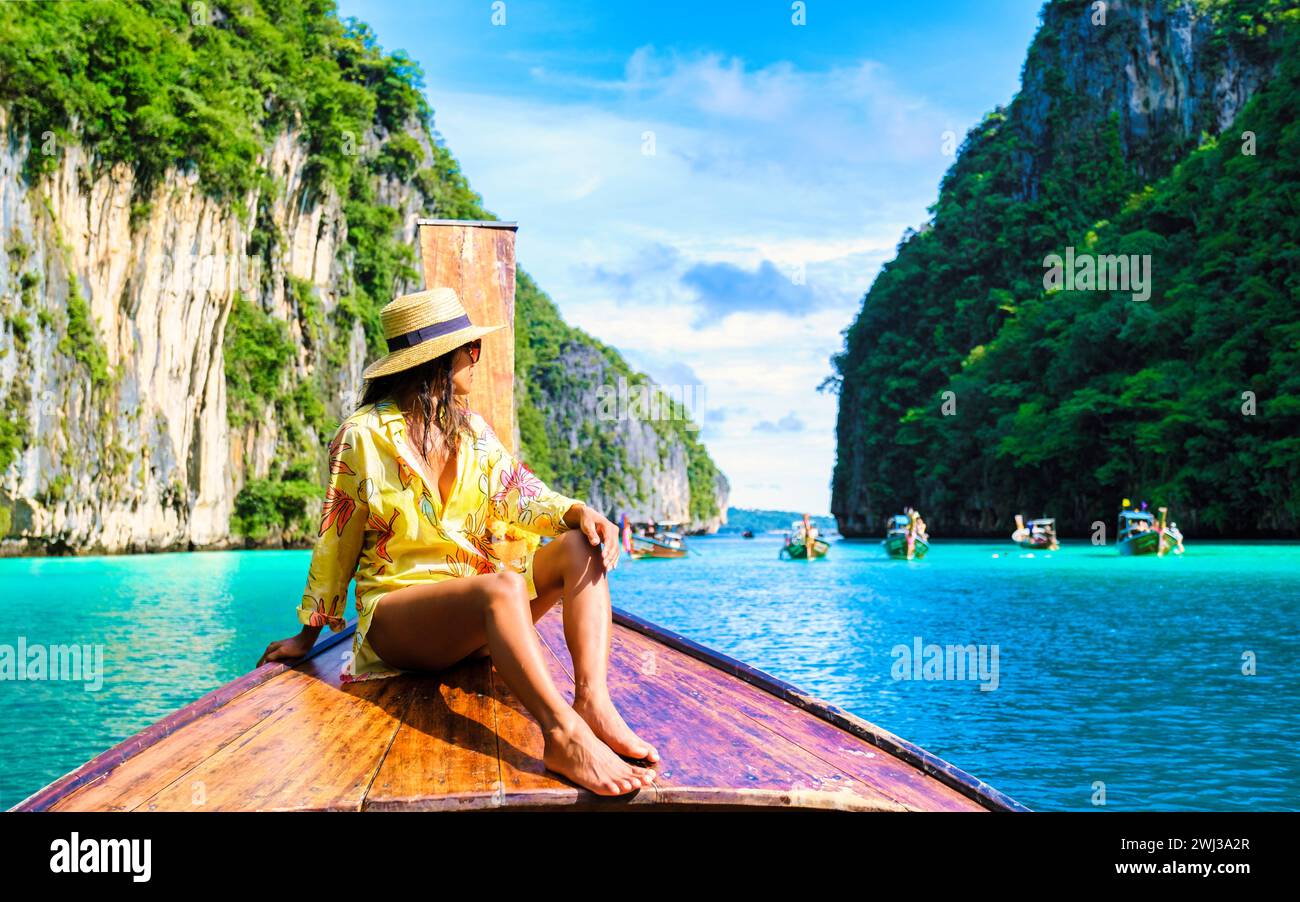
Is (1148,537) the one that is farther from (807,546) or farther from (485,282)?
(485,282)

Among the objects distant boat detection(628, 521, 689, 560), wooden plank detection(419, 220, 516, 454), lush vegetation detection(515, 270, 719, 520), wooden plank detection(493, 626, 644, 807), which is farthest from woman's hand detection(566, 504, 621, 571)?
lush vegetation detection(515, 270, 719, 520)

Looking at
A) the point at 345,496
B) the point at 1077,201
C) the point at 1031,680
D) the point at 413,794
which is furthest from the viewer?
the point at 1077,201

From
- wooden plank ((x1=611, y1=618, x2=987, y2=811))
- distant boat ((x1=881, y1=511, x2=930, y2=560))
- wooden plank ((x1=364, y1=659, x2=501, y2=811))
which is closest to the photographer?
wooden plank ((x1=364, y1=659, x2=501, y2=811))

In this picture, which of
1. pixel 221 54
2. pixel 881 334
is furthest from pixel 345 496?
pixel 881 334

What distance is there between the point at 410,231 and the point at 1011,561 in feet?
96.2

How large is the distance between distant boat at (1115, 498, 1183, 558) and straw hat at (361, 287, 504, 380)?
2477 centimetres

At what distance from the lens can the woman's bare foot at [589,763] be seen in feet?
6.40

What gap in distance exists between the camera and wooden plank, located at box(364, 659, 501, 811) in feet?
6.18

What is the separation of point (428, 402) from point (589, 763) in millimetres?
1187

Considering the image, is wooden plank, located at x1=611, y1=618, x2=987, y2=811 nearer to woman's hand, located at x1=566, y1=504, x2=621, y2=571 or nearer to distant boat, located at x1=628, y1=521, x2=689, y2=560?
woman's hand, located at x1=566, y1=504, x2=621, y2=571

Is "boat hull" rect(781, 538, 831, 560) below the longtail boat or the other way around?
below

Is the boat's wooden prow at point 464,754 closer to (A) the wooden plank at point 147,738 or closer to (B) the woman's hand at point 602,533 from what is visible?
(A) the wooden plank at point 147,738

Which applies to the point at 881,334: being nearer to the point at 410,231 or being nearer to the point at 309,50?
the point at 410,231

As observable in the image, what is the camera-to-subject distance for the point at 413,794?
190cm
